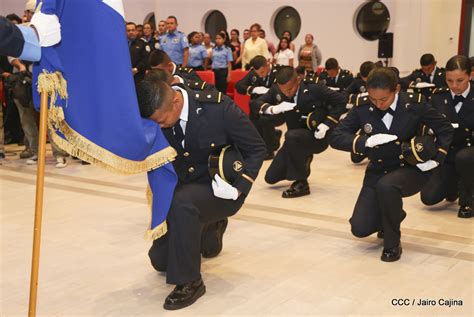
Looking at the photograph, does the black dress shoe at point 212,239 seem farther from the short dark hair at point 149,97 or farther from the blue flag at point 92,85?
the blue flag at point 92,85

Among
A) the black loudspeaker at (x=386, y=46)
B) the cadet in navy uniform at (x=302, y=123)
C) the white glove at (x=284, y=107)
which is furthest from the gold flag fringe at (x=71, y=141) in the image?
the black loudspeaker at (x=386, y=46)

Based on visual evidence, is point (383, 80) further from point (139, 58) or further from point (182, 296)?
point (139, 58)

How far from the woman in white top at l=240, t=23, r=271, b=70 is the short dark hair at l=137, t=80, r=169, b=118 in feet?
34.3

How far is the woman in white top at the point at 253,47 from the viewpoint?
13562mm

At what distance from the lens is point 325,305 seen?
346 centimetres

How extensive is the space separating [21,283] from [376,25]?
44.0 ft

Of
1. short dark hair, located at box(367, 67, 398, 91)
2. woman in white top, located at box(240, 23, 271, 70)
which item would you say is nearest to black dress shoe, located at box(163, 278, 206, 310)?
short dark hair, located at box(367, 67, 398, 91)

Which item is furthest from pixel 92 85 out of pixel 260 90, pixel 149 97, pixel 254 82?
pixel 254 82

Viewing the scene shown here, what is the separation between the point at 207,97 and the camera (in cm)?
373

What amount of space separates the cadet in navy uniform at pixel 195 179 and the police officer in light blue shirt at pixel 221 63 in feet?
30.4

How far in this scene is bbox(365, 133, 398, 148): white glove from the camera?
14.1 ft

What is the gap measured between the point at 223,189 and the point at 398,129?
1528 mm

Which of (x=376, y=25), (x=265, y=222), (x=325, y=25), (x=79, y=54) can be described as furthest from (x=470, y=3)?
(x=79, y=54)

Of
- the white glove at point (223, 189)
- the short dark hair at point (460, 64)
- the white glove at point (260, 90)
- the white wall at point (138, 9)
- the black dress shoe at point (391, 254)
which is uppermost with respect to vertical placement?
the white wall at point (138, 9)
